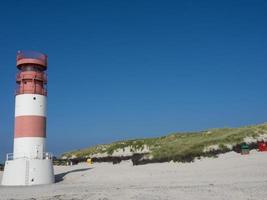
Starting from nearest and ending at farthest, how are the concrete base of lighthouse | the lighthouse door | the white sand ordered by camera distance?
the white sand
the concrete base of lighthouse
the lighthouse door

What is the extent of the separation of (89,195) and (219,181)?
21.9 feet

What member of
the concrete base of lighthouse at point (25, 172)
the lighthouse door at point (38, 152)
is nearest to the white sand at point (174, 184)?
the concrete base of lighthouse at point (25, 172)

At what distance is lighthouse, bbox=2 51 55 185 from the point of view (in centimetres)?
2381

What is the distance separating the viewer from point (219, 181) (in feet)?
62.1

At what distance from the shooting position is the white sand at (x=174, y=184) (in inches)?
590

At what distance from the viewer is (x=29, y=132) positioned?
79.5ft

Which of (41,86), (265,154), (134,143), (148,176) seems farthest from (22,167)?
(134,143)

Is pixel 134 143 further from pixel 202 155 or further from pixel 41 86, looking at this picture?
pixel 41 86

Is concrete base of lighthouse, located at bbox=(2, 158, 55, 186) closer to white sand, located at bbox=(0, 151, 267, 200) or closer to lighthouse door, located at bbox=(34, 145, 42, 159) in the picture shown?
lighthouse door, located at bbox=(34, 145, 42, 159)

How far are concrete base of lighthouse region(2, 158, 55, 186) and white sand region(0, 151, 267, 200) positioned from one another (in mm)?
1121

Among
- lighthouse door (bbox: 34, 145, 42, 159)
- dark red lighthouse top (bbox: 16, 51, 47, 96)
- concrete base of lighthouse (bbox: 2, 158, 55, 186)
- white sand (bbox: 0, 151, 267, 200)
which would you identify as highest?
dark red lighthouse top (bbox: 16, 51, 47, 96)

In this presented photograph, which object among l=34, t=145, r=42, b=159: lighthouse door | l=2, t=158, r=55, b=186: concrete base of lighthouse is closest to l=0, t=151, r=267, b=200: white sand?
l=2, t=158, r=55, b=186: concrete base of lighthouse

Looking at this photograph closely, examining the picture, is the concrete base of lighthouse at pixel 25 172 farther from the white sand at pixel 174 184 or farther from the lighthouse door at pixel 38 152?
the white sand at pixel 174 184

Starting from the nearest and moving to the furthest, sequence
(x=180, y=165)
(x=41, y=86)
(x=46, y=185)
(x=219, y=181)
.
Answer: (x=219, y=181)
(x=46, y=185)
(x=41, y=86)
(x=180, y=165)
